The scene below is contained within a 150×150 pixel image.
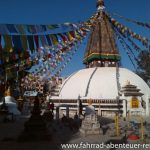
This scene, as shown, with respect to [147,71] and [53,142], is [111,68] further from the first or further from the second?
[53,142]

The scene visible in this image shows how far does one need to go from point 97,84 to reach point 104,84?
65 centimetres

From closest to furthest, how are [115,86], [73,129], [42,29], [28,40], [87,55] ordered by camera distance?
[28,40] → [42,29] → [73,129] → [115,86] → [87,55]

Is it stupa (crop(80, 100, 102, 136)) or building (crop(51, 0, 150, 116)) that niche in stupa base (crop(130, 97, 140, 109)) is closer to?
building (crop(51, 0, 150, 116))

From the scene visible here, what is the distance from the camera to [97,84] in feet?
75.6

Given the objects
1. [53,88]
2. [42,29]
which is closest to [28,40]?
[42,29]

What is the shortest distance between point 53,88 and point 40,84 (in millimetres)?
3052

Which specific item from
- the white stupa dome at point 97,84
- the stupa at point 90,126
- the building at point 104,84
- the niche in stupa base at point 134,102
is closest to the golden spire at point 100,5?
the building at point 104,84

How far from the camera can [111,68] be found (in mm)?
25984

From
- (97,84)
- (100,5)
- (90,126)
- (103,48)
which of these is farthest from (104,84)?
(90,126)

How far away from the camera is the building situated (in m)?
20.9

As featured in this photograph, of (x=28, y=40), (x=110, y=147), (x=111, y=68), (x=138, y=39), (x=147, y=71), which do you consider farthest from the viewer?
(x=147, y=71)

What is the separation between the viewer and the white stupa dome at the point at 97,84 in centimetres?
2238

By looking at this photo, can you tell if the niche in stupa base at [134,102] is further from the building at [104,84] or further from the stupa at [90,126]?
the stupa at [90,126]

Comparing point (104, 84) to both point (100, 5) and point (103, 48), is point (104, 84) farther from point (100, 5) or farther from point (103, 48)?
point (100, 5)
